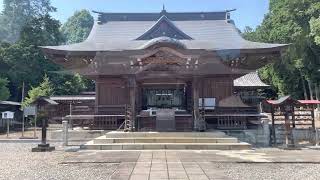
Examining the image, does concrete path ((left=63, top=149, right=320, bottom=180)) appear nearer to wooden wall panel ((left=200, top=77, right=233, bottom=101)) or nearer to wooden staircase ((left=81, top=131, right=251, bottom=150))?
wooden staircase ((left=81, top=131, right=251, bottom=150))

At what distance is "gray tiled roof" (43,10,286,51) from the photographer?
20.0 m

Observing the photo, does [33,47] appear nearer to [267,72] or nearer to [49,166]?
[267,72]

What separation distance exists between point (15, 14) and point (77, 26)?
152 feet

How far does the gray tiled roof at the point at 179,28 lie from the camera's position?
20.0 meters

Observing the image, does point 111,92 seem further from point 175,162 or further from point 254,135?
point 175,162

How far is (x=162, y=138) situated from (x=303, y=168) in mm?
6364

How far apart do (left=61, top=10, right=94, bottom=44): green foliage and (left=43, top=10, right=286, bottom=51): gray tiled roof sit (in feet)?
247

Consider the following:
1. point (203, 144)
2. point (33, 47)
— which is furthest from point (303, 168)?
point (33, 47)

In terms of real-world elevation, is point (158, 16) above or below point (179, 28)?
above

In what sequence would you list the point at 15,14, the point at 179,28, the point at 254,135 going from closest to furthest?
the point at 254,135 < the point at 179,28 < the point at 15,14

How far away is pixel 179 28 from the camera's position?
24.2m

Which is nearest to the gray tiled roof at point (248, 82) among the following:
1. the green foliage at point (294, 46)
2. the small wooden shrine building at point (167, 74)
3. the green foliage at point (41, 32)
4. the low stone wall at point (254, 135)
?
the green foliage at point (294, 46)

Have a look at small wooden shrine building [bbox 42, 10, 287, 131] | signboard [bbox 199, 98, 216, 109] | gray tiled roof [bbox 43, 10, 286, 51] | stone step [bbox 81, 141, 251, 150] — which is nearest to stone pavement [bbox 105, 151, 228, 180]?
stone step [bbox 81, 141, 251, 150]

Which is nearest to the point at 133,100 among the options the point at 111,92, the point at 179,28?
the point at 111,92
